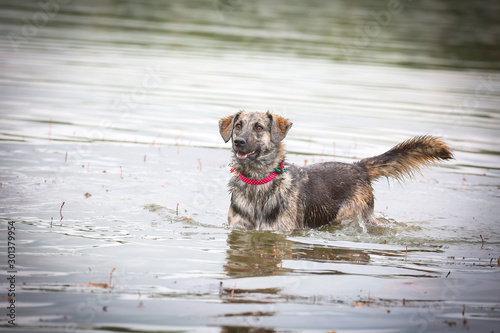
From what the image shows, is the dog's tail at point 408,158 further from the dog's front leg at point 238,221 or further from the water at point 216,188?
the dog's front leg at point 238,221

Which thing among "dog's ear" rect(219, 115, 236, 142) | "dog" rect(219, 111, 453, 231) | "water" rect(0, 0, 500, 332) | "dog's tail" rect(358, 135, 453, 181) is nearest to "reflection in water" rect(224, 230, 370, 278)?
"water" rect(0, 0, 500, 332)

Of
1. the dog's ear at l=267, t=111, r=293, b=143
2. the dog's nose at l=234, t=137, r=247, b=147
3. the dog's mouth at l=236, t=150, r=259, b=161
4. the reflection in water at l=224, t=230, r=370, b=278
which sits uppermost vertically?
the dog's ear at l=267, t=111, r=293, b=143

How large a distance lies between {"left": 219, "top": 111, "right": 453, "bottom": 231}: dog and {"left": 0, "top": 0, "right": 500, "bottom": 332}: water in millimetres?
286

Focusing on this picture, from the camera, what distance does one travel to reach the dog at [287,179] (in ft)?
32.3

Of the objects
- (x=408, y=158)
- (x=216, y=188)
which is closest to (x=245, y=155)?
(x=408, y=158)

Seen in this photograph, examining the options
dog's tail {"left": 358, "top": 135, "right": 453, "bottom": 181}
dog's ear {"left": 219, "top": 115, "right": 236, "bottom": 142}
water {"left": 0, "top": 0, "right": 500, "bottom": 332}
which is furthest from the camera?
dog's tail {"left": 358, "top": 135, "right": 453, "bottom": 181}

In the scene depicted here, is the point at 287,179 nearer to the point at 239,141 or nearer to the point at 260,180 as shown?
the point at 260,180

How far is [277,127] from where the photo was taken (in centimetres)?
994

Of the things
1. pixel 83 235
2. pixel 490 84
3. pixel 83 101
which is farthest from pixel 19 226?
pixel 490 84

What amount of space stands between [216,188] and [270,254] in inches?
164

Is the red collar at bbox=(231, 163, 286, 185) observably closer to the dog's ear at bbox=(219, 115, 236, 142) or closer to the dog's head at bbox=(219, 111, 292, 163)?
the dog's head at bbox=(219, 111, 292, 163)

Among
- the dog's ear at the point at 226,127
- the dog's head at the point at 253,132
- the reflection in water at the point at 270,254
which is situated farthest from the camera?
the dog's ear at the point at 226,127

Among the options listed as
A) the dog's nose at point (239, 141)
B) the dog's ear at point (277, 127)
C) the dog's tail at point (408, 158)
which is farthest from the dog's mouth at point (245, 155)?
the dog's tail at point (408, 158)

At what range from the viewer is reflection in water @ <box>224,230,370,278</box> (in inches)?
320
